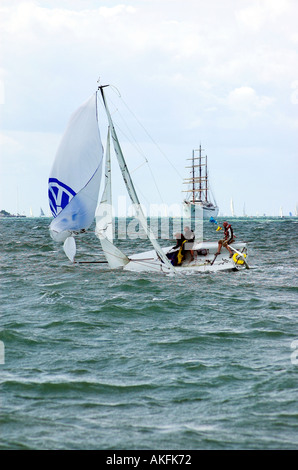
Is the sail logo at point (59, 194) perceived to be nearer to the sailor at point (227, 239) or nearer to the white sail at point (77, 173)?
the white sail at point (77, 173)

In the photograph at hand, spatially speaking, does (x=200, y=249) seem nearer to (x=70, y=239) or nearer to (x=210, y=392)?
(x=70, y=239)

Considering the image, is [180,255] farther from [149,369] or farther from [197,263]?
[149,369]

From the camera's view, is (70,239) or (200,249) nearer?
(70,239)

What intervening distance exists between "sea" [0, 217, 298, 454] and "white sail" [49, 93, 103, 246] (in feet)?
8.95

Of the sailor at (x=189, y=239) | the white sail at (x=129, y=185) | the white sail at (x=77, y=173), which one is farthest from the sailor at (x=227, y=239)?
the white sail at (x=77, y=173)

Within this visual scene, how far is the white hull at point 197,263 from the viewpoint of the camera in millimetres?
21328

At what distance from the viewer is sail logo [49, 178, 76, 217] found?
1862 centimetres

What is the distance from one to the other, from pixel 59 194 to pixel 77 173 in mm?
984

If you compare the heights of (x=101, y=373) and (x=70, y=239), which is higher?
(x=70, y=239)

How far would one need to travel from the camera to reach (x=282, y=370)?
29.7ft

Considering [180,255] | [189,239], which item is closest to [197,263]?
[180,255]

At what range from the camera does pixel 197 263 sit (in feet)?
71.4

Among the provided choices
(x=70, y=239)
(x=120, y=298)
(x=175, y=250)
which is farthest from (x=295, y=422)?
(x=175, y=250)

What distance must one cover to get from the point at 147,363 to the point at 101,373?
0.95 meters
